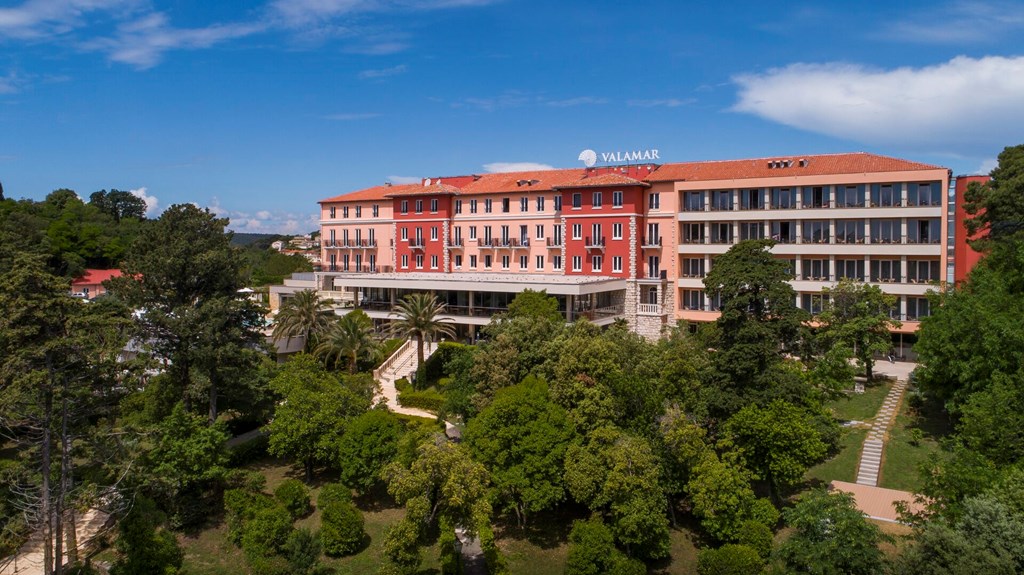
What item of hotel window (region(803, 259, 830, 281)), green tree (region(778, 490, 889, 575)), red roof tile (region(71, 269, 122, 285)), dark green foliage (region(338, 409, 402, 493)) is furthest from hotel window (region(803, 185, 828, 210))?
red roof tile (region(71, 269, 122, 285))

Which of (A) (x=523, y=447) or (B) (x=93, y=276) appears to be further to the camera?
(B) (x=93, y=276)

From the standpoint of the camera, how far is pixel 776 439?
25203 mm

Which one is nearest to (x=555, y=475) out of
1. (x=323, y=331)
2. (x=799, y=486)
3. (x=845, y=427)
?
(x=799, y=486)

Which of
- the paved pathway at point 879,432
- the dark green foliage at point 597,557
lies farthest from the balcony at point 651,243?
the dark green foliage at point 597,557

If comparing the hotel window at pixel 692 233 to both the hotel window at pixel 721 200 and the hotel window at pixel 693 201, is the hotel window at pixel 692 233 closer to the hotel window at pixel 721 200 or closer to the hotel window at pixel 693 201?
the hotel window at pixel 693 201

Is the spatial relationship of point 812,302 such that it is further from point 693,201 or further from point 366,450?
point 366,450

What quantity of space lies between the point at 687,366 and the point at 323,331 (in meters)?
26.0

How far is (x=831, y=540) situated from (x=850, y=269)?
3330 cm

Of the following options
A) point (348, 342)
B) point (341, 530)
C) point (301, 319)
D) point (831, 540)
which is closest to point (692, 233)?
point (348, 342)

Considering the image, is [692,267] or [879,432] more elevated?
[692,267]

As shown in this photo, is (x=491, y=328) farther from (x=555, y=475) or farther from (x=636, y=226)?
(x=636, y=226)

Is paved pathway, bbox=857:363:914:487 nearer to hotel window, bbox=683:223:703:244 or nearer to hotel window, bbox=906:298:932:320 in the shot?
hotel window, bbox=906:298:932:320

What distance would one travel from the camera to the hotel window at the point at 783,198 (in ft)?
161

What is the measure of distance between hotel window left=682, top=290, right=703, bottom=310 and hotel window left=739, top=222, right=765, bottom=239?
5289mm
